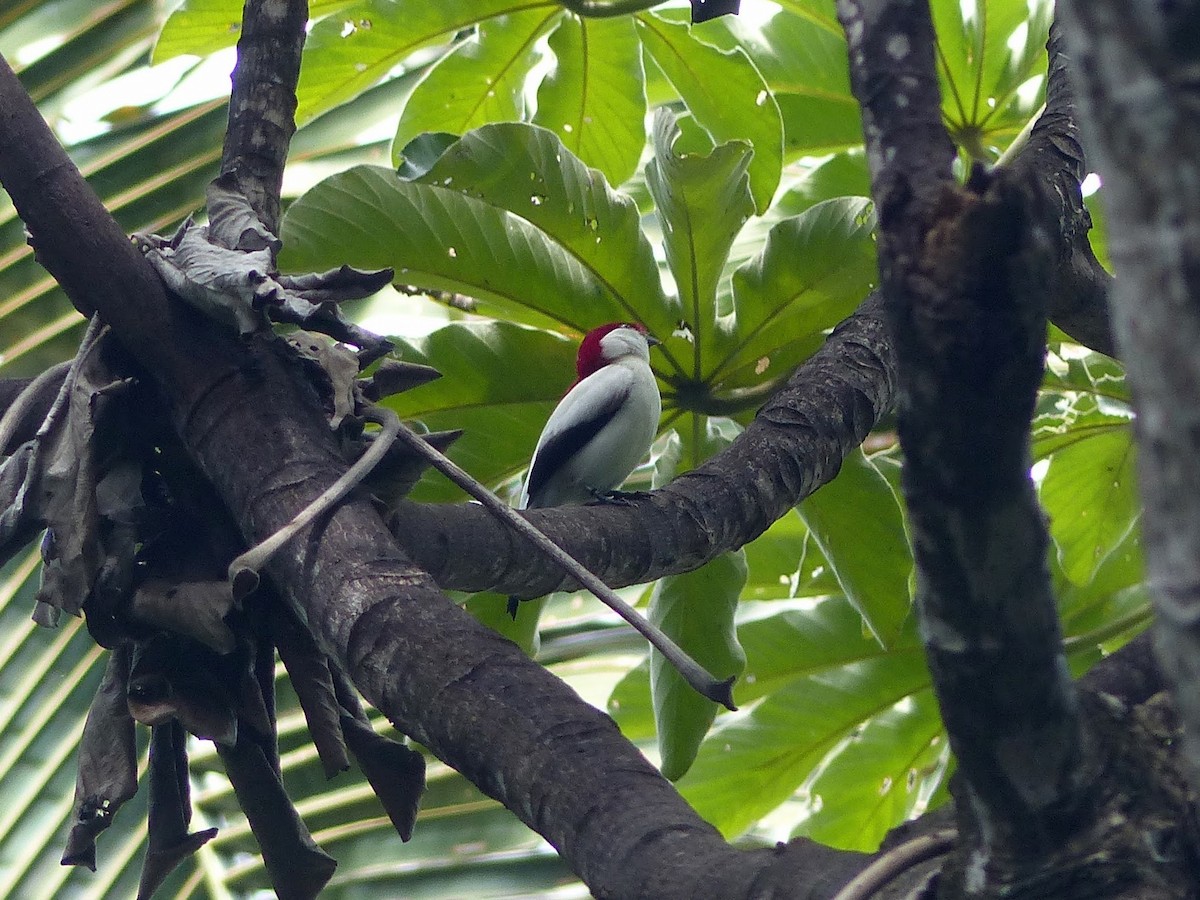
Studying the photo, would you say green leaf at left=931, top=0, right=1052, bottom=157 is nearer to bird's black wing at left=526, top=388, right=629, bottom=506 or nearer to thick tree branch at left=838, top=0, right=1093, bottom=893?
bird's black wing at left=526, top=388, right=629, bottom=506

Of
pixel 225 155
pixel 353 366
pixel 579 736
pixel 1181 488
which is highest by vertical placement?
pixel 225 155

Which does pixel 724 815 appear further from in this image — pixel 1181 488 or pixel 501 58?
pixel 1181 488

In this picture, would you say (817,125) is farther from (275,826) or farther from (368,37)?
(275,826)

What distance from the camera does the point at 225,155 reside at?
1.55 meters

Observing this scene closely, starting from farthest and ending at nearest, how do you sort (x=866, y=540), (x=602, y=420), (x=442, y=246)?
(x=602, y=420) < (x=866, y=540) < (x=442, y=246)

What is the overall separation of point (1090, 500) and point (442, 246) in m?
1.30

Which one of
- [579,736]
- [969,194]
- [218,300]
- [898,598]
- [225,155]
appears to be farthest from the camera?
[898,598]

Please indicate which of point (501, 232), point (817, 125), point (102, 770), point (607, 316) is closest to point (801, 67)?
point (817, 125)

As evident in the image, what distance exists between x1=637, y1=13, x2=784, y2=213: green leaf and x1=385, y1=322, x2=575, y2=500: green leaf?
1.56ft

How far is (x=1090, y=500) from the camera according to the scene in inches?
89.0

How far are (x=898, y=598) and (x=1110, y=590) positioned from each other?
2.09ft

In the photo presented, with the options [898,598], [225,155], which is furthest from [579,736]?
[898,598]

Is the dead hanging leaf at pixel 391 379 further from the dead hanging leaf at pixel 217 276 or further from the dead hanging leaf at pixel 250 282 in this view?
the dead hanging leaf at pixel 217 276

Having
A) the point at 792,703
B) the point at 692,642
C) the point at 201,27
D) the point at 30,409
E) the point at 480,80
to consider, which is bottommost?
the point at 792,703
